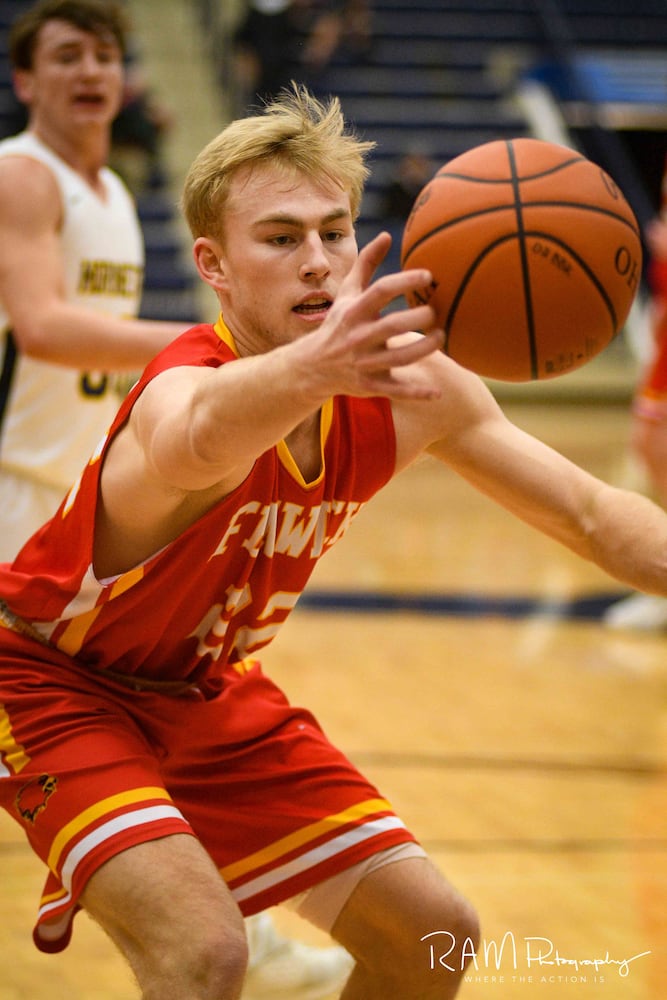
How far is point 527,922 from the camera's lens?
3.83 meters

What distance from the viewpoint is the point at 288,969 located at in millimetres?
3447

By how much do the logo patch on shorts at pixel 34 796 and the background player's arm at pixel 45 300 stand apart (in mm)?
1364

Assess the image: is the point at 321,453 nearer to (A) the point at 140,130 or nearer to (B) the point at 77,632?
(B) the point at 77,632

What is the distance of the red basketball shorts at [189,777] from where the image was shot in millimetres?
2488

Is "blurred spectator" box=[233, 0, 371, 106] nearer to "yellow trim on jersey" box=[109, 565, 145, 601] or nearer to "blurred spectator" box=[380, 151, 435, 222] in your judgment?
"blurred spectator" box=[380, 151, 435, 222]

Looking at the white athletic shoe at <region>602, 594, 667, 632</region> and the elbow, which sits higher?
the elbow

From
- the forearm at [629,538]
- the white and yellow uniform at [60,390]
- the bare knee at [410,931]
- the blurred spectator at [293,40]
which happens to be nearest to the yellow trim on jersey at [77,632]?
the bare knee at [410,931]

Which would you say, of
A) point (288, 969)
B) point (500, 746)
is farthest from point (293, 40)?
point (288, 969)

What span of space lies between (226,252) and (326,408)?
1.12 feet

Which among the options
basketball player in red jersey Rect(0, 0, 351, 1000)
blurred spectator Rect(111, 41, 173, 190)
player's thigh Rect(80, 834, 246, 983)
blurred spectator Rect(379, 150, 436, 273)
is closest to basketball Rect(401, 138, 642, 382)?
player's thigh Rect(80, 834, 246, 983)

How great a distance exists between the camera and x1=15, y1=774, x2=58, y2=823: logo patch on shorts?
250 cm

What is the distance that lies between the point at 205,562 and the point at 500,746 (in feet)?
10.0

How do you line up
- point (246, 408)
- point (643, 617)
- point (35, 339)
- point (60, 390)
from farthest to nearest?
point (643, 617) → point (60, 390) → point (35, 339) → point (246, 408)

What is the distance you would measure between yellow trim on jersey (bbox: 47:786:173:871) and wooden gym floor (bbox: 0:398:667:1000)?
65 cm
